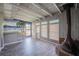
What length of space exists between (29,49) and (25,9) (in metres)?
0.83

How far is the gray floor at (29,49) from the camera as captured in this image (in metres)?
2.01

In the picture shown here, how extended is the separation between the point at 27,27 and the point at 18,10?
406 mm

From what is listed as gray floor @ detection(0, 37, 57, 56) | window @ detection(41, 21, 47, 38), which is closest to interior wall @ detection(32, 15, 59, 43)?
window @ detection(41, 21, 47, 38)

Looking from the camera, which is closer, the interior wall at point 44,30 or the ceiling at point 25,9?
the ceiling at point 25,9

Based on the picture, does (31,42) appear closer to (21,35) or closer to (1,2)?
(21,35)

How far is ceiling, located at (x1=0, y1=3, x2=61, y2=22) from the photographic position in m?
1.95

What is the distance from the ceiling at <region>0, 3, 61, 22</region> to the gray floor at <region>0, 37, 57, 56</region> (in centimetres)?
56

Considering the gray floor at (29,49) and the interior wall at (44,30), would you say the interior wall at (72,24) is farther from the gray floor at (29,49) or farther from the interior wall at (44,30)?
the gray floor at (29,49)

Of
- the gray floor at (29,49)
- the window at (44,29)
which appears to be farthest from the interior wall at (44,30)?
the gray floor at (29,49)

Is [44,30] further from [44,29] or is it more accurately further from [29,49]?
[29,49]

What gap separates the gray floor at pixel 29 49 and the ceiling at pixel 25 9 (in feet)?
1.83

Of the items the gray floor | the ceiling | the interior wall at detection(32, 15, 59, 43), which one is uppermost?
the ceiling

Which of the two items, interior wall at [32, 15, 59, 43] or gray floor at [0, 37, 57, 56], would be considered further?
interior wall at [32, 15, 59, 43]

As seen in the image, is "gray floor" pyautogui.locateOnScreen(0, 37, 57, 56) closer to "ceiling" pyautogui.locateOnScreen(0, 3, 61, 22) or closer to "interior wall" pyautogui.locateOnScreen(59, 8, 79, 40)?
"interior wall" pyautogui.locateOnScreen(59, 8, 79, 40)
